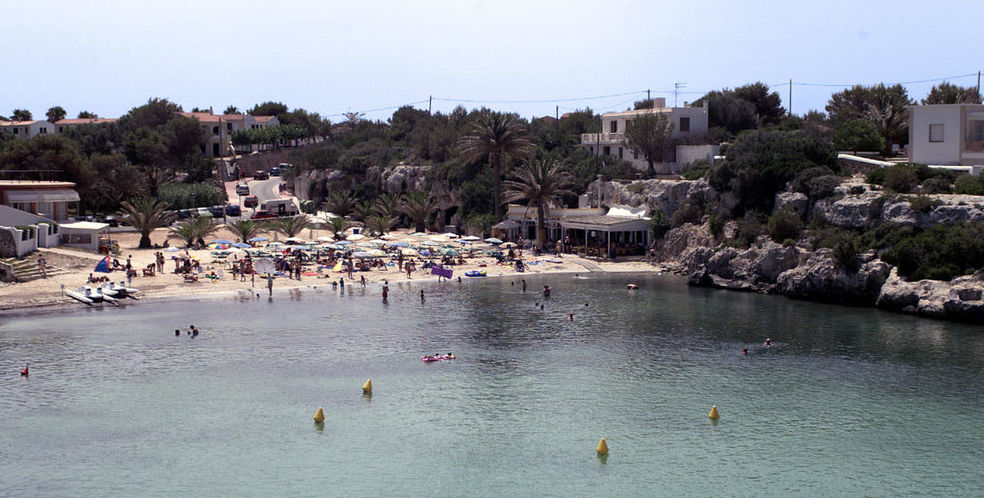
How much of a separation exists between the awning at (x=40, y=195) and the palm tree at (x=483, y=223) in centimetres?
3184

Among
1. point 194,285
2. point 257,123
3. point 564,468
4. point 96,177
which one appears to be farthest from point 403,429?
point 257,123

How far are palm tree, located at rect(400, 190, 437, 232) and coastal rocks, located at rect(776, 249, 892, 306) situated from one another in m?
36.7

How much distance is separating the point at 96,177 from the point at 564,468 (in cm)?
6628

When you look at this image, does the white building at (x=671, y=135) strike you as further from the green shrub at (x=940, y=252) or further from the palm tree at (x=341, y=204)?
the green shrub at (x=940, y=252)

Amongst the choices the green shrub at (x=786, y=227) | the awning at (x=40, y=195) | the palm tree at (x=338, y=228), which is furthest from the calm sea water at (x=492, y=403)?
the palm tree at (x=338, y=228)

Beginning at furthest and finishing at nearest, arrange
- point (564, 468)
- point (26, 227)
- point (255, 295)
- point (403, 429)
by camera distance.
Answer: point (26, 227), point (255, 295), point (403, 429), point (564, 468)

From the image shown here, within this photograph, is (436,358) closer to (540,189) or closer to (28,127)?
(540,189)

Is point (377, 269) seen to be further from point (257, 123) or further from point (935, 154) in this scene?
point (257, 123)

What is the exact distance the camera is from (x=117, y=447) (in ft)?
88.1

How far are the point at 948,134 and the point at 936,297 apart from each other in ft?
56.1

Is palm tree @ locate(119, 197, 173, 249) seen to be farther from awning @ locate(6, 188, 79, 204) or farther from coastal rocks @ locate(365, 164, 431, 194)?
coastal rocks @ locate(365, 164, 431, 194)

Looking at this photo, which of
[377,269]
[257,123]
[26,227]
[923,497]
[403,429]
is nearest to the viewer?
[923,497]

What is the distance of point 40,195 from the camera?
2564 inches

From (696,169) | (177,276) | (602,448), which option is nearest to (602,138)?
(696,169)
